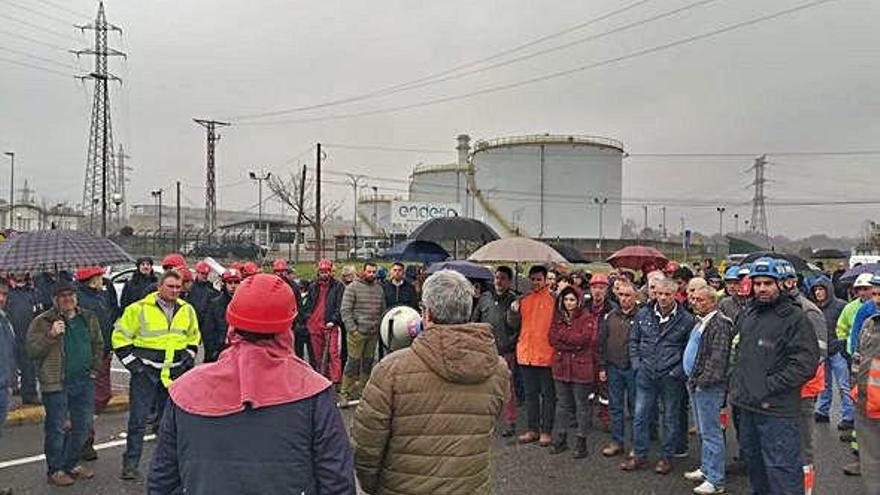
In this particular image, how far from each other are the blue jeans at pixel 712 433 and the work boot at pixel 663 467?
0.47 meters

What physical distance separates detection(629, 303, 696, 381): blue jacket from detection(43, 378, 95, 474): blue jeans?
518 cm

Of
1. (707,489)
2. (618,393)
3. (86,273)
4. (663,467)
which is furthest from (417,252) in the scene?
(707,489)

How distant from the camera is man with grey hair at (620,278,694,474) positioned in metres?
6.31

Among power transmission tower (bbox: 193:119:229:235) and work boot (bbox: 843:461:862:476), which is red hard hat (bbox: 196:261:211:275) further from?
power transmission tower (bbox: 193:119:229:235)

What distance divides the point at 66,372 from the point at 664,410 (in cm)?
555

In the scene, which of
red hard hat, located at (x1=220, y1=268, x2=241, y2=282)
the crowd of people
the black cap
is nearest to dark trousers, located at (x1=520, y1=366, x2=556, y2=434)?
the crowd of people

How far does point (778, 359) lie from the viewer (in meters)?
4.85

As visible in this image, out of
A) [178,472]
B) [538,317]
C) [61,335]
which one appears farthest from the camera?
[538,317]

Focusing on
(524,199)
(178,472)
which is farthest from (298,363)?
(524,199)

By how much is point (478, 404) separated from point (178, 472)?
125 cm

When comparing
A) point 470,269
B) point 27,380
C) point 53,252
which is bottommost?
point 27,380

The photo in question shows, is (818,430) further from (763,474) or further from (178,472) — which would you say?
(178,472)

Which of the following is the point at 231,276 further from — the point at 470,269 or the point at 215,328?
the point at 470,269

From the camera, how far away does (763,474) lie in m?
5.12
